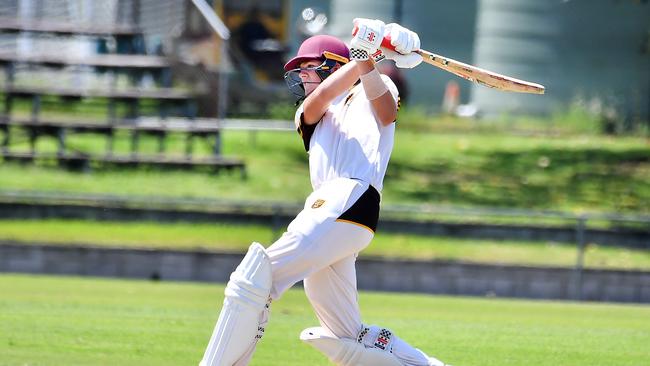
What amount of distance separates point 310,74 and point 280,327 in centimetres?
375

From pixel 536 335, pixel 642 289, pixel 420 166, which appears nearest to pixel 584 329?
pixel 536 335

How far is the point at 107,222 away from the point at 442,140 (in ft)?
24.0

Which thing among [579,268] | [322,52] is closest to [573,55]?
[579,268]

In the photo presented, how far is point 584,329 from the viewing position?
10.1 metres

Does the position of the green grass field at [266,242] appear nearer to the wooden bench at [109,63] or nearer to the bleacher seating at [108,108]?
the bleacher seating at [108,108]

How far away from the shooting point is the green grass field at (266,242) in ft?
51.5

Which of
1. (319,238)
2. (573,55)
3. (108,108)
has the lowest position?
(108,108)

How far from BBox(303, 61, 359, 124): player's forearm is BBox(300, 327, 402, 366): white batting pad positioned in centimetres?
113

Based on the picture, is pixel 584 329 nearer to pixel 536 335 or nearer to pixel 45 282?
pixel 536 335

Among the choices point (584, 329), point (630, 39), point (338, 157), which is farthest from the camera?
point (630, 39)

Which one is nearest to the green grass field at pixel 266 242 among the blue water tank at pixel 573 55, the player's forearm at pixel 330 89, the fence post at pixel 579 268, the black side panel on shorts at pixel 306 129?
the fence post at pixel 579 268

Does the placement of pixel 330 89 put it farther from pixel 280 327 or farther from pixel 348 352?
pixel 280 327

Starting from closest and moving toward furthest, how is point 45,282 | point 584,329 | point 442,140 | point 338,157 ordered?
1. point 338,157
2. point 584,329
3. point 45,282
4. point 442,140

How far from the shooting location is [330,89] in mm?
6316
